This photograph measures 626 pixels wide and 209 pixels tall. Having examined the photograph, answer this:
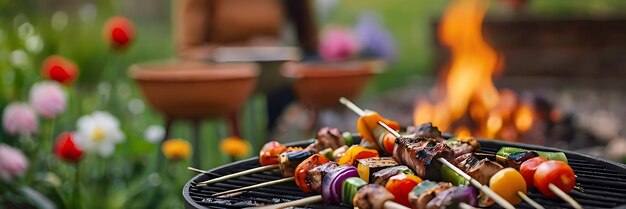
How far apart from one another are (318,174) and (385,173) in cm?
16

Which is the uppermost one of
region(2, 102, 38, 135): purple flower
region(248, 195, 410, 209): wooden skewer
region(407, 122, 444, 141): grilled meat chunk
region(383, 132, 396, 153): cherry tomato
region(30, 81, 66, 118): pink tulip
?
region(30, 81, 66, 118): pink tulip

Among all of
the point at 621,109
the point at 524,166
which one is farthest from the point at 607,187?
the point at 621,109

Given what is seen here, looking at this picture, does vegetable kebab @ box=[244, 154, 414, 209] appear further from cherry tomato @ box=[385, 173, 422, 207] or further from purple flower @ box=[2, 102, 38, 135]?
purple flower @ box=[2, 102, 38, 135]

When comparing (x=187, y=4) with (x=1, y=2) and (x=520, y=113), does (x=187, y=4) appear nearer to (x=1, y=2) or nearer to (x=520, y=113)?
(x=1, y=2)

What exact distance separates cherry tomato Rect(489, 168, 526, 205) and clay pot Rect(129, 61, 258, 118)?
2.72 meters

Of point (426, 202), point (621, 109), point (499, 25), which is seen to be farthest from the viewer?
point (499, 25)

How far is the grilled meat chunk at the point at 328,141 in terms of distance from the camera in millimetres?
2416

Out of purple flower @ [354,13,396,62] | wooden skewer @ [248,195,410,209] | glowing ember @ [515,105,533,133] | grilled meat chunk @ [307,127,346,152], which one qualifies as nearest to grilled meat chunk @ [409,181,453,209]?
wooden skewer @ [248,195,410,209]

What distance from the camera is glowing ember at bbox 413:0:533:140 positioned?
4926 millimetres

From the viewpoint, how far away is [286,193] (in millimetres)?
2113

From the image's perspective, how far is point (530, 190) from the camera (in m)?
2.01

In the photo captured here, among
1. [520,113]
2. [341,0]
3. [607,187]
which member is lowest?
[607,187]

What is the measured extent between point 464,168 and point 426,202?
0.88 feet

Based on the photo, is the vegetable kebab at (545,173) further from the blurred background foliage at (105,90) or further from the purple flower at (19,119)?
the purple flower at (19,119)
